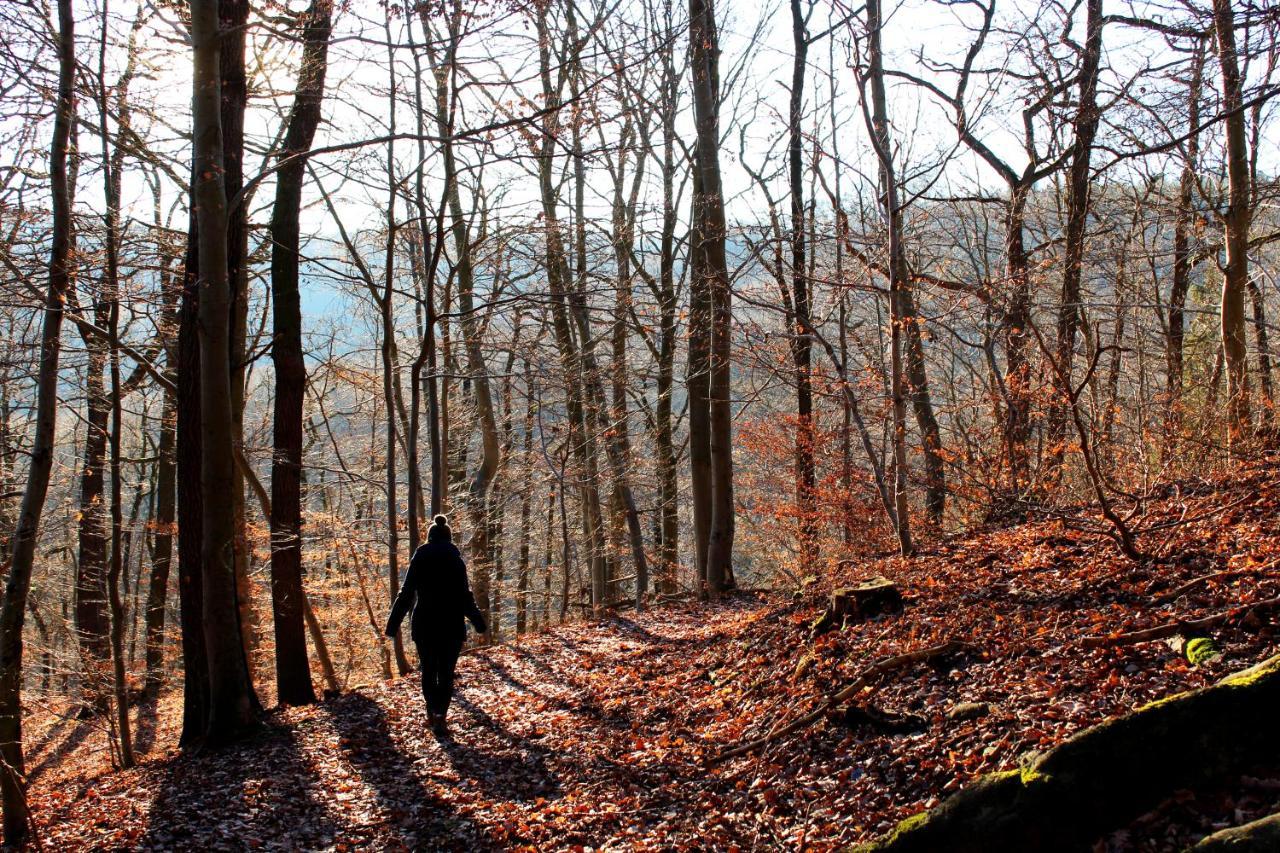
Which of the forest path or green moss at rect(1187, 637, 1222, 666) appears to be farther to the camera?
the forest path

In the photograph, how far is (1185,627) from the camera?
14.5 feet

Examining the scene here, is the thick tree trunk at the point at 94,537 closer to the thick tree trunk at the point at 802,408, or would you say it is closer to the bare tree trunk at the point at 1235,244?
the thick tree trunk at the point at 802,408

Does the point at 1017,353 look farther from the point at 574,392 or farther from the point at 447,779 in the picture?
the point at 574,392

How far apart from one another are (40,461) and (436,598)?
342cm

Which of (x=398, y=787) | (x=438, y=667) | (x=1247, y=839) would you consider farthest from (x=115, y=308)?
(x=1247, y=839)

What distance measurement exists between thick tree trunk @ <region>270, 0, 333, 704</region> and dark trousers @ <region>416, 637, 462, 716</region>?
302 cm

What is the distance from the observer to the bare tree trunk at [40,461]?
6.77 m

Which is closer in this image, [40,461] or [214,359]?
[40,461]

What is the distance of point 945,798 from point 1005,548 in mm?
4127

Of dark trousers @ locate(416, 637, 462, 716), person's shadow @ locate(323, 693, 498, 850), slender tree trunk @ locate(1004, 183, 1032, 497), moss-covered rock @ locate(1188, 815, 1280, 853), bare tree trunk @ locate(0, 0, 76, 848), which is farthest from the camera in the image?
slender tree trunk @ locate(1004, 183, 1032, 497)

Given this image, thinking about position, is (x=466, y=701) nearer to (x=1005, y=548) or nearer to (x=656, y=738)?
(x=656, y=738)

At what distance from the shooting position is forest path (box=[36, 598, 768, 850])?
5.48 meters

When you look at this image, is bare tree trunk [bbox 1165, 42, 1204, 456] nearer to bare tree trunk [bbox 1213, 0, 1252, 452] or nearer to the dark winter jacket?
bare tree trunk [bbox 1213, 0, 1252, 452]

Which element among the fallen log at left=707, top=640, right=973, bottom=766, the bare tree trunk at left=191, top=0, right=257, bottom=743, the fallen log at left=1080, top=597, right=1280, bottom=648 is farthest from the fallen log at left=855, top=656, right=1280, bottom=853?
the bare tree trunk at left=191, top=0, right=257, bottom=743
